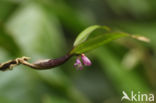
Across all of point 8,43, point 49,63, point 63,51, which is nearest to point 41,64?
point 49,63

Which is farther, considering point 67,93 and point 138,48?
point 138,48

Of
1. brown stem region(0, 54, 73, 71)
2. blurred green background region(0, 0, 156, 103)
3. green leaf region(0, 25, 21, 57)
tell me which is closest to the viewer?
brown stem region(0, 54, 73, 71)

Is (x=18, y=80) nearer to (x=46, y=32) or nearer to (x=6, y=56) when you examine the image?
(x=6, y=56)

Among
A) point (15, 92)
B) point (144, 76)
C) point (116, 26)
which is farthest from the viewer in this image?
point (116, 26)

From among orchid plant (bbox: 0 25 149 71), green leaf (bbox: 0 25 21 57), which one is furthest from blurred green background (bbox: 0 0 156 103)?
orchid plant (bbox: 0 25 149 71)

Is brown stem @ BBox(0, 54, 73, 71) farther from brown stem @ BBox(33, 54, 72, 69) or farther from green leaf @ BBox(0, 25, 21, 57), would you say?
green leaf @ BBox(0, 25, 21, 57)

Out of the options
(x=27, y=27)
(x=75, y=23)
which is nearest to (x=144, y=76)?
(x=75, y=23)

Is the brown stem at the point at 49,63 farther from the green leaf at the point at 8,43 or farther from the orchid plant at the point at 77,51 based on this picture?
the green leaf at the point at 8,43

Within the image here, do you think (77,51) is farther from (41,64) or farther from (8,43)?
(8,43)
